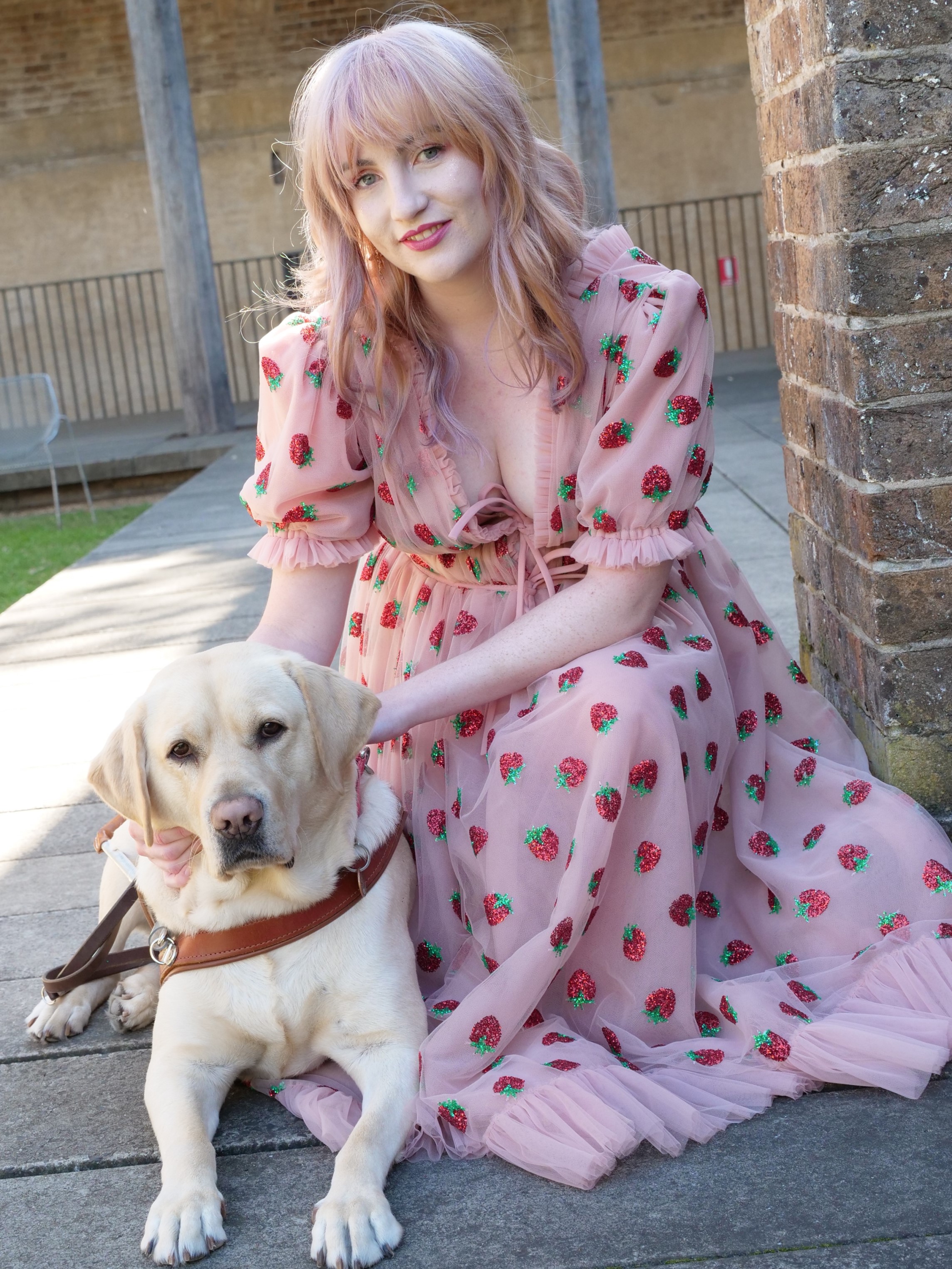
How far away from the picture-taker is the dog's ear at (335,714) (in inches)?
82.9

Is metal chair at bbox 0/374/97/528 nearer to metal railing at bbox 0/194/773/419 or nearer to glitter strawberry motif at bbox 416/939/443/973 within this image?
metal railing at bbox 0/194/773/419

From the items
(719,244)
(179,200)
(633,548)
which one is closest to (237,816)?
(633,548)

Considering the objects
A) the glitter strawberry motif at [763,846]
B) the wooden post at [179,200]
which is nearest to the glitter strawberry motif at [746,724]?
the glitter strawberry motif at [763,846]

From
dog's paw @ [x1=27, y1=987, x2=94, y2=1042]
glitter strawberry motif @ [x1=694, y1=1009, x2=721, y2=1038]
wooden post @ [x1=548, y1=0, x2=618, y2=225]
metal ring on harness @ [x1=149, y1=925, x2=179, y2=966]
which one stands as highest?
wooden post @ [x1=548, y1=0, x2=618, y2=225]

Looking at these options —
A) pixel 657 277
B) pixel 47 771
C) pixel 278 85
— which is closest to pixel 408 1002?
pixel 657 277

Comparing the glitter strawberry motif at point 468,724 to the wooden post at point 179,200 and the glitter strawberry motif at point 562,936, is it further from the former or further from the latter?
the wooden post at point 179,200

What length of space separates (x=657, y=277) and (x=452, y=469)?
1.54 feet

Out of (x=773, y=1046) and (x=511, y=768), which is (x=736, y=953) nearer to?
(x=773, y=1046)

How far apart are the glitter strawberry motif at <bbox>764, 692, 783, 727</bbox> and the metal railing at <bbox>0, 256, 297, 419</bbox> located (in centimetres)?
1372

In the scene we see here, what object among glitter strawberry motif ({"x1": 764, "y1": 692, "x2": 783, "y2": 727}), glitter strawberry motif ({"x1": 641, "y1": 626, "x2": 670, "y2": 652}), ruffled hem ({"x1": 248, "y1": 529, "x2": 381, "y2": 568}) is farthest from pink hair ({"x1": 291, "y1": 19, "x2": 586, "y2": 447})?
glitter strawberry motif ({"x1": 764, "y1": 692, "x2": 783, "y2": 727})

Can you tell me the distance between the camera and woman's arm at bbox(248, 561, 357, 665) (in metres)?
→ 2.49

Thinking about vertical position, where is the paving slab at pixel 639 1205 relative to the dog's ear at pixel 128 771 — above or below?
below

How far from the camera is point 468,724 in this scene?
8.02 ft

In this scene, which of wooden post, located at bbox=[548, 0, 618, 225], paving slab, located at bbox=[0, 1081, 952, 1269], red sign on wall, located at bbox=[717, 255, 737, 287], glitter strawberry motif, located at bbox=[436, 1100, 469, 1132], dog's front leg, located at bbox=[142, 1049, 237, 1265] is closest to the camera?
paving slab, located at bbox=[0, 1081, 952, 1269]
